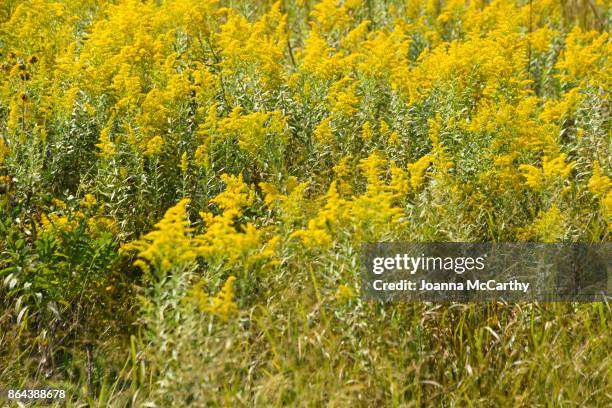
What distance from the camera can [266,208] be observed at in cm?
472

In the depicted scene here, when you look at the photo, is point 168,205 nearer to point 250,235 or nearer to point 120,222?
point 120,222

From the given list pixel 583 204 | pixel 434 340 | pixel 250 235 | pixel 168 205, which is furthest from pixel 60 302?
pixel 583 204

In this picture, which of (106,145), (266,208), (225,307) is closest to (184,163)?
(106,145)

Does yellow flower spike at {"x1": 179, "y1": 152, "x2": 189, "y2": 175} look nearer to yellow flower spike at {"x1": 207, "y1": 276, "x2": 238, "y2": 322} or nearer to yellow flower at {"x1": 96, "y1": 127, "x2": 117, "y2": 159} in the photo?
yellow flower at {"x1": 96, "y1": 127, "x2": 117, "y2": 159}

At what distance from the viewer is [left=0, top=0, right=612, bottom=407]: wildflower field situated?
3.59 m

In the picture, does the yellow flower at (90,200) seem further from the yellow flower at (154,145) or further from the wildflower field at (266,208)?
the yellow flower at (154,145)

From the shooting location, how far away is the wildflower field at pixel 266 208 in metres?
3.59

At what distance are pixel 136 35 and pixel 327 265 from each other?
2.02 metres

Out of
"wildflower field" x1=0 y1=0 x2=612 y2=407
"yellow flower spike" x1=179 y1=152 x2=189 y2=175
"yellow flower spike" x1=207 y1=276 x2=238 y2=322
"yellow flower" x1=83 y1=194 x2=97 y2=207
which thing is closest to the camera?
"yellow flower spike" x1=207 y1=276 x2=238 y2=322

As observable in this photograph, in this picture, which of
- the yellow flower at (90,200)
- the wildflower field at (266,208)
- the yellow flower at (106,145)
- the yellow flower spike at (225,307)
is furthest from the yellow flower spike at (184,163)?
the yellow flower spike at (225,307)

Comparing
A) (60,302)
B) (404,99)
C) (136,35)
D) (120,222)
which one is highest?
(136,35)

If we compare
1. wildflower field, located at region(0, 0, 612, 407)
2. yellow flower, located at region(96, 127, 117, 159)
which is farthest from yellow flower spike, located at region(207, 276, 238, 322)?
yellow flower, located at region(96, 127, 117, 159)

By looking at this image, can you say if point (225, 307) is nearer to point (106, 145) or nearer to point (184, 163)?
point (184, 163)

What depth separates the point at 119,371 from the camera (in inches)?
156
